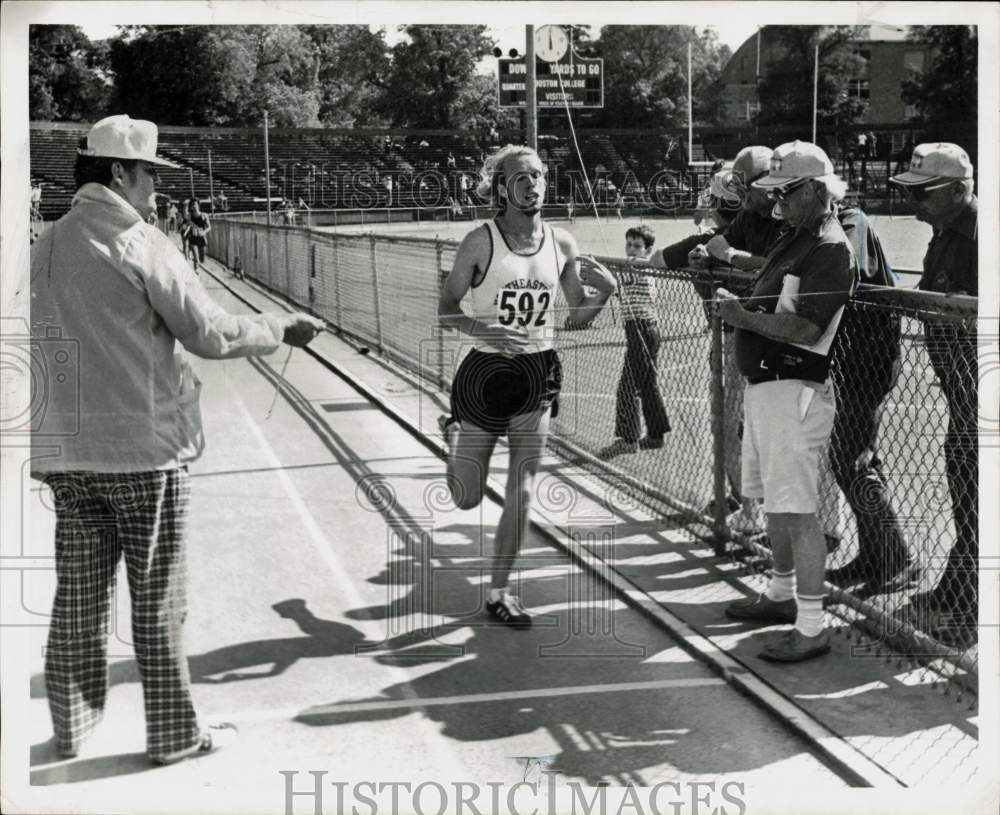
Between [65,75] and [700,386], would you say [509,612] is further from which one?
[700,386]

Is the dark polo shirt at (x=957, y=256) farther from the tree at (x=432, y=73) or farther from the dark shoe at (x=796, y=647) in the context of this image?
the tree at (x=432, y=73)

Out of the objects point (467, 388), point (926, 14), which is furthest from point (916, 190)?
point (467, 388)

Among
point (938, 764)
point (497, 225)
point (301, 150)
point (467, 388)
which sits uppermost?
point (301, 150)

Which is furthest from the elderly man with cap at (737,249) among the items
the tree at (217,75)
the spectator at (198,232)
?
the spectator at (198,232)

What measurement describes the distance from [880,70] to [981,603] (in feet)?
13.2

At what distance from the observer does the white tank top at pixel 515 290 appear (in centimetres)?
460

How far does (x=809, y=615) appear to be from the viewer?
4336mm

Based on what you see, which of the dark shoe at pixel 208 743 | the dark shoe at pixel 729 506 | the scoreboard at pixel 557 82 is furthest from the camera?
the dark shoe at pixel 729 506

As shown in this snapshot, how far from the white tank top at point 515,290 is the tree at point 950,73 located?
1577 mm

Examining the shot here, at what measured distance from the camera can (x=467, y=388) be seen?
4703 millimetres

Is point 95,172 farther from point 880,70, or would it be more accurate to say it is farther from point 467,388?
point 880,70

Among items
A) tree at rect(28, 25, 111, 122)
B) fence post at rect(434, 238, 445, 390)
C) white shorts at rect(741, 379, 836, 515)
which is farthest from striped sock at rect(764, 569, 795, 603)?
fence post at rect(434, 238, 445, 390)

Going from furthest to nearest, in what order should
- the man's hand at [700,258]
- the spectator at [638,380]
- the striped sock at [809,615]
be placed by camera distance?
the spectator at [638,380] → the man's hand at [700,258] → the striped sock at [809,615]

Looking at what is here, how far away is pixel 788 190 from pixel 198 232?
2317mm
